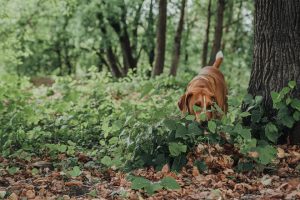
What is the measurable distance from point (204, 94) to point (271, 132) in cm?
112

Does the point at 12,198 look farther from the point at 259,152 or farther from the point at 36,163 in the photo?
the point at 259,152

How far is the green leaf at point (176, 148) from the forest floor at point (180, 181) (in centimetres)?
16

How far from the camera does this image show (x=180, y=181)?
4355 mm

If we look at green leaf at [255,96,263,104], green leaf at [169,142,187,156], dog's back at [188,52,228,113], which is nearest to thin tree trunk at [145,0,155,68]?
dog's back at [188,52,228,113]

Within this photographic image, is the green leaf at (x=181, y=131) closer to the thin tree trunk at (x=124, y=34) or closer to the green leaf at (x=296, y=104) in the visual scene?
the green leaf at (x=296, y=104)

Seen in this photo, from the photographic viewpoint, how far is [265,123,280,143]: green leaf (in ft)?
16.1

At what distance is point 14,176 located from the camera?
4.87 metres

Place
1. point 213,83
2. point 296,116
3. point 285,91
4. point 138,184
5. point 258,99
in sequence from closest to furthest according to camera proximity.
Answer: point 138,184, point 285,91, point 296,116, point 258,99, point 213,83

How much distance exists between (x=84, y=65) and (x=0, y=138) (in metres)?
25.9

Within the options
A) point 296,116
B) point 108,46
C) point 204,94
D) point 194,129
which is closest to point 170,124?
point 194,129

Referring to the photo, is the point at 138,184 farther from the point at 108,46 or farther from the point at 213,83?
the point at 108,46

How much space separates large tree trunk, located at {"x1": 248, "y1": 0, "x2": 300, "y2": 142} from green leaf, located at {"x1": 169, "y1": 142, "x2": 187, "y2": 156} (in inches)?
51.9

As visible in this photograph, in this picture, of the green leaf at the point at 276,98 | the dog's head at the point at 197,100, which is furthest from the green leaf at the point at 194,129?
the dog's head at the point at 197,100

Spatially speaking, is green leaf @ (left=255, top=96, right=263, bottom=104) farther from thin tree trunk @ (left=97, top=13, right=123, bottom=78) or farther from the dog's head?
thin tree trunk @ (left=97, top=13, right=123, bottom=78)
